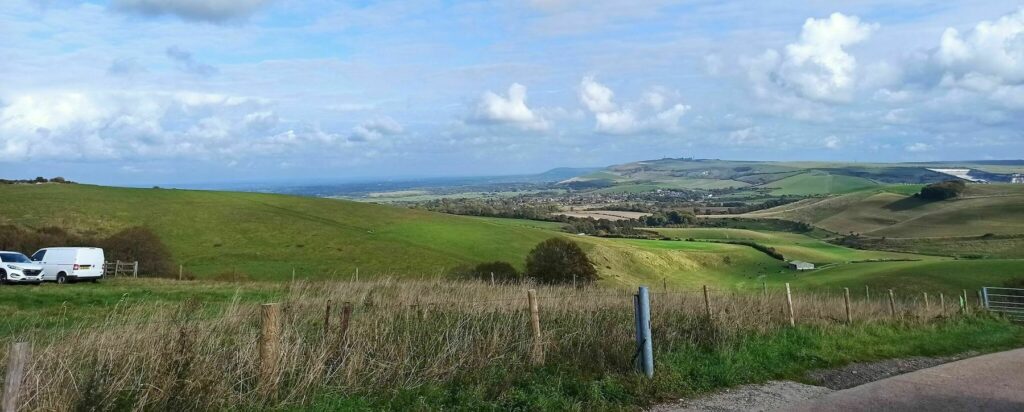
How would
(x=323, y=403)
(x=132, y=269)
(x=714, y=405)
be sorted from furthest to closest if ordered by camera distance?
(x=132, y=269) < (x=714, y=405) < (x=323, y=403)

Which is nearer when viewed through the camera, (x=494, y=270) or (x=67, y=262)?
(x=67, y=262)

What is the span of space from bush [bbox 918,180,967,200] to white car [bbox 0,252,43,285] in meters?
145

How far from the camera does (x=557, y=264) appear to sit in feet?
169

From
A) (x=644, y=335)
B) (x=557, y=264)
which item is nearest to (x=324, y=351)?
(x=644, y=335)

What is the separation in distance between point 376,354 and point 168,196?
72.7 m

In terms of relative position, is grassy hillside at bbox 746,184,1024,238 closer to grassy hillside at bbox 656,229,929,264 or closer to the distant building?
grassy hillside at bbox 656,229,929,264

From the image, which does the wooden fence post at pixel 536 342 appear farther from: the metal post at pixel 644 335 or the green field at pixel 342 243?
the green field at pixel 342 243

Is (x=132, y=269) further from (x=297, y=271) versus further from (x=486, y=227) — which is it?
(x=486, y=227)

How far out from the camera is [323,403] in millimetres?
8203

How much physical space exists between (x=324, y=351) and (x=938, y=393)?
9.00 meters

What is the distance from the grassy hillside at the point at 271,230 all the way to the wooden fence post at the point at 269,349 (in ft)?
140

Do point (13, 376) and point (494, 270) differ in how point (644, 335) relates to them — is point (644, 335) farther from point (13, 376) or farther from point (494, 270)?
point (494, 270)

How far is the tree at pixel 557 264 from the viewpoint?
1993 inches

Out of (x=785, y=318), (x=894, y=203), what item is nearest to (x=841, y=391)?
(x=785, y=318)
